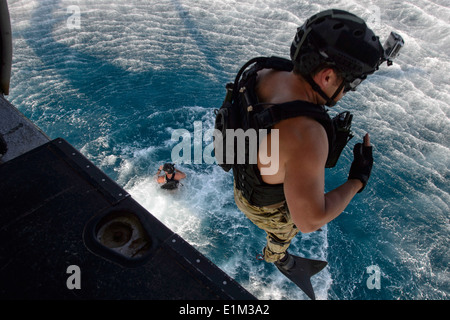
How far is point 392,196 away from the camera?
295 inches

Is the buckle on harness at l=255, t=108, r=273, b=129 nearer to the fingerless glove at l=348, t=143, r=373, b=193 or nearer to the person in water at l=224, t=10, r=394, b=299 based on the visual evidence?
the person in water at l=224, t=10, r=394, b=299

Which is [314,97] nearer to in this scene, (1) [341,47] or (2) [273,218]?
(1) [341,47]

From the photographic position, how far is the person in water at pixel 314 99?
62.2 inches

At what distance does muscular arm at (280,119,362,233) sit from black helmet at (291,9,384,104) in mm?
474

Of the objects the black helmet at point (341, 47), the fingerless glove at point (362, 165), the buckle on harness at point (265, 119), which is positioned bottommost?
the fingerless glove at point (362, 165)

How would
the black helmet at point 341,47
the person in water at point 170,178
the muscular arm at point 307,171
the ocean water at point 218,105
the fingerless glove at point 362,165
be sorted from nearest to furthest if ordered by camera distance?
the muscular arm at point 307,171 → the black helmet at point 341,47 → the fingerless glove at point 362,165 → the ocean water at point 218,105 → the person in water at point 170,178

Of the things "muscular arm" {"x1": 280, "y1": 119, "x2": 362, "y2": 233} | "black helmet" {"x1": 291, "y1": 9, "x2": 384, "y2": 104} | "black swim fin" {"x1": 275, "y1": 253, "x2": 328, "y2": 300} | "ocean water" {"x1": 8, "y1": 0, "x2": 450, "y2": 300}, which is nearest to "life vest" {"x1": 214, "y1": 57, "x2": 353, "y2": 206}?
"muscular arm" {"x1": 280, "y1": 119, "x2": 362, "y2": 233}

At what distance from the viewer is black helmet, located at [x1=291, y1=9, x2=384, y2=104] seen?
171 cm

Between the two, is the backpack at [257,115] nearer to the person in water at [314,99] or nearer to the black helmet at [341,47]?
the person in water at [314,99]

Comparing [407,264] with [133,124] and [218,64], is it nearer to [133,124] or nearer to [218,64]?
[133,124]

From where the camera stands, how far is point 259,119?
5.49ft

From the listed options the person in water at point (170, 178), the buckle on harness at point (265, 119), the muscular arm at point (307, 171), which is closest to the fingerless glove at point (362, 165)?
the muscular arm at point (307, 171)

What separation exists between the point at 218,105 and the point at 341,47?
28.3 ft

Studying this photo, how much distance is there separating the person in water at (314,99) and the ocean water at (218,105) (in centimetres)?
482
